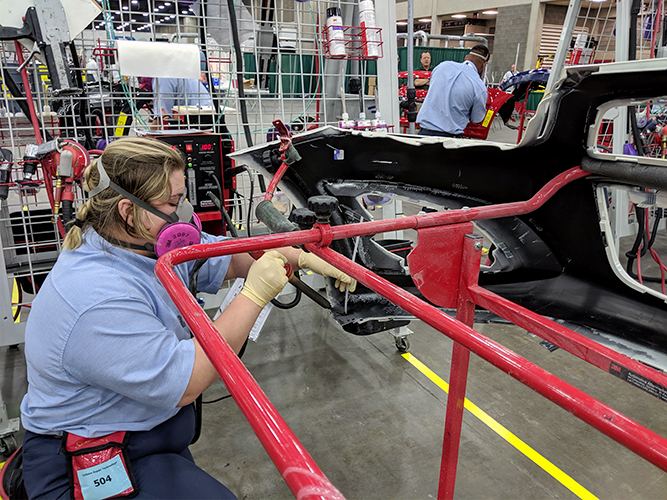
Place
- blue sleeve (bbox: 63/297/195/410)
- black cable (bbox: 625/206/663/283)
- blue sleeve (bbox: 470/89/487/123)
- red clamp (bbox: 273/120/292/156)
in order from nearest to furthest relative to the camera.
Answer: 1. blue sleeve (bbox: 63/297/195/410)
2. red clamp (bbox: 273/120/292/156)
3. black cable (bbox: 625/206/663/283)
4. blue sleeve (bbox: 470/89/487/123)

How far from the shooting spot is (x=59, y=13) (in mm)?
1997

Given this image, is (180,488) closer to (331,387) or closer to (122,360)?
(122,360)

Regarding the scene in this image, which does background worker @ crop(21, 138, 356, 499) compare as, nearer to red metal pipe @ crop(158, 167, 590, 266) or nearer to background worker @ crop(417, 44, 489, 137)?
red metal pipe @ crop(158, 167, 590, 266)

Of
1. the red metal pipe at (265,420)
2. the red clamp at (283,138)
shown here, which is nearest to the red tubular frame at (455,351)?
the red metal pipe at (265,420)

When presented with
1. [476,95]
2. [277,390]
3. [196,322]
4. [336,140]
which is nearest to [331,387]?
[277,390]

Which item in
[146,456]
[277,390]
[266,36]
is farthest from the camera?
[266,36]

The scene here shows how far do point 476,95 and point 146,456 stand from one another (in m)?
4.38

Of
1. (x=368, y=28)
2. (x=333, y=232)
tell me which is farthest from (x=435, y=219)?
(x=368, y=28)

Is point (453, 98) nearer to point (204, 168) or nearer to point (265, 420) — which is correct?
point (204, 168)

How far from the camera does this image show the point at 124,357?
1094mm

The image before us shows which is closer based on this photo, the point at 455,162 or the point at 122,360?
the point at 122,360

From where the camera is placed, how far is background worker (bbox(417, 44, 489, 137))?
14.5 feet

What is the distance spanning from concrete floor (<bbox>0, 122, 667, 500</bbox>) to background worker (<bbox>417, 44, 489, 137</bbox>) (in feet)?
8.29

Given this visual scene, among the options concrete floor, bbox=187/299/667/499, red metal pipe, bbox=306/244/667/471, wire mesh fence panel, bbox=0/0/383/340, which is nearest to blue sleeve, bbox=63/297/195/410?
red metal pipe, bbox=306/244/667/471
